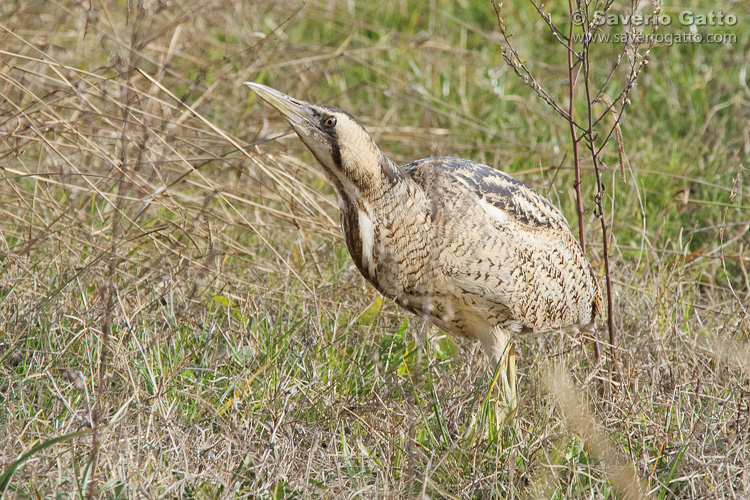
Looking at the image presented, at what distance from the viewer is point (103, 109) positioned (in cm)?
412

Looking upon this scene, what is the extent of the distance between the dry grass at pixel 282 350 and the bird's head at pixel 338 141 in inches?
14.1

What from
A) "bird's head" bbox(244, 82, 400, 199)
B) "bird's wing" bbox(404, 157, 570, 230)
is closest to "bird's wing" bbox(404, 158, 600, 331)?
"bird's wing" bbox(404, 157, 570, 230)

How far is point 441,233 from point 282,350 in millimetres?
774

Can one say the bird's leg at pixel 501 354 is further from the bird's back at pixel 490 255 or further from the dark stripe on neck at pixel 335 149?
the dark stripe on neck at pixel 335 149

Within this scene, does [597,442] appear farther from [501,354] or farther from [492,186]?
[492,186]

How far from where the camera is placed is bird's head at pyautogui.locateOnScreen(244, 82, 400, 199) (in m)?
2.45

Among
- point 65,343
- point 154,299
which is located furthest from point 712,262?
point 65,343

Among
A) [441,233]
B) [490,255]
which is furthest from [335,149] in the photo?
[490,255]

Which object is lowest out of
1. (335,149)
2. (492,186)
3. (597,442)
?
(597,442)

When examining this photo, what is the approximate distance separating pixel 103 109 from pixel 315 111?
2.05m

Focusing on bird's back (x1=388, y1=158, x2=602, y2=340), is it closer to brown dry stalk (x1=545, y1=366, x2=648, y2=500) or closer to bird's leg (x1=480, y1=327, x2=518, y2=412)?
bird's leg (x1=480, y1=327, x2=518, y2=412)

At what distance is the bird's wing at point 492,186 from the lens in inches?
106

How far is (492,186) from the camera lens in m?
2.76

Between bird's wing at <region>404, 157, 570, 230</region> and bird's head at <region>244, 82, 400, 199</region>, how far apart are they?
21 centimetres
